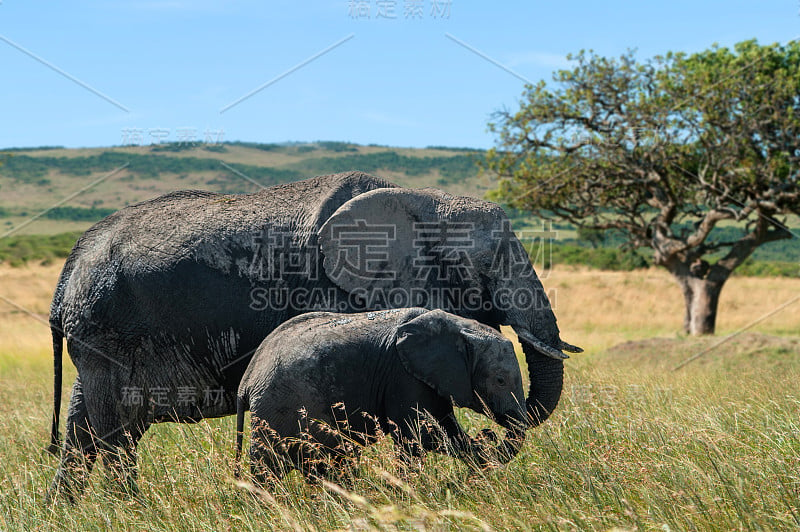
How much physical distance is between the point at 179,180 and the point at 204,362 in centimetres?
9772

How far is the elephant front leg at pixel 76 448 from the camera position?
708cm

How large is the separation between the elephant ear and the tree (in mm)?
14747

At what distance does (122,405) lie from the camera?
702cm

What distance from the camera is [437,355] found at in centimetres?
578

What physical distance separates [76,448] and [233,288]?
2.40 metres

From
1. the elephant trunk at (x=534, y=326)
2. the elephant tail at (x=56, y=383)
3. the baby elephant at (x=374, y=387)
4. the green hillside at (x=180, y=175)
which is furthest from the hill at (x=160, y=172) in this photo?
the baby elephant at (x=374, y=387)

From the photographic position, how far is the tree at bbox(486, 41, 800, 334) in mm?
19438

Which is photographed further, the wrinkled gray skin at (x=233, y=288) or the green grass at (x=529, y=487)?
the wrinkled gray skin at (x=233, y=288)

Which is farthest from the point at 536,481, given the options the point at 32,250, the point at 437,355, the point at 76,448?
the point at 32,250

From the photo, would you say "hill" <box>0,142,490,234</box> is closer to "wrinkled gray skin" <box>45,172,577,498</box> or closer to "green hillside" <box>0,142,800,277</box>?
"green hillside" <box>0,142,800,277</box>

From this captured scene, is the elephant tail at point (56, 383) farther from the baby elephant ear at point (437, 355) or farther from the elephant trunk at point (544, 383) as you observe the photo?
the elephant trunk at point (544, 383)

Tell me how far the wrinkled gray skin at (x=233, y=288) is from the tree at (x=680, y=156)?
14552 millimetres

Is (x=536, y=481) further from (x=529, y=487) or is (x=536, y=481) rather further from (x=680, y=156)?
(x=680, y=156)

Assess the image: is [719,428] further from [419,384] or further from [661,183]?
[661,183]
